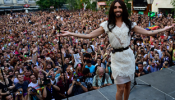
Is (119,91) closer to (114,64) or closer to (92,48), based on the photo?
(114,64)

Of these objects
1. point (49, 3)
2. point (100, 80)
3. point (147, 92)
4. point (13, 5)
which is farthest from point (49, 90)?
point (13, 5)

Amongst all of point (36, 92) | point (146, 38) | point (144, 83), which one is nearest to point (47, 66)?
point (36, 92)

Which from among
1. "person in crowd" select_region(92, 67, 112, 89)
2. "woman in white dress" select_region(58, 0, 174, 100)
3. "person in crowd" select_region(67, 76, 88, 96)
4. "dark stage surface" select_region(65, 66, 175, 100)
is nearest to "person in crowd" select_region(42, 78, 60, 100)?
"person in crowd" select_region(67, 76, 88, 96)

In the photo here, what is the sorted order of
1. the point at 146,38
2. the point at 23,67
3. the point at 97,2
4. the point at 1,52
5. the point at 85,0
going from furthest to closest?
the point at 97,2, the point at 85,0, the point at 146,38, the point at 1,52, the point at 23,67

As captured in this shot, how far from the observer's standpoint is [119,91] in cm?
197

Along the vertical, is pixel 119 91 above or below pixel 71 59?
above

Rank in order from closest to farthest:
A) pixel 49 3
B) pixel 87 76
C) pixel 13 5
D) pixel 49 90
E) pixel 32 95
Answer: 1. pixel 32 95
2. pixel 49 90
3. pixel 87 76
4. pixel 49 3
5. pixel 13 5

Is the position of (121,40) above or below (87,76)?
above

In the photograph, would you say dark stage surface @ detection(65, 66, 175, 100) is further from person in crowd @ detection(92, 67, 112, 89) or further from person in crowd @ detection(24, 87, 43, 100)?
person in crowd @ detection(24, 87, 43, 100)

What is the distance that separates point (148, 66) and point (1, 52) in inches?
255

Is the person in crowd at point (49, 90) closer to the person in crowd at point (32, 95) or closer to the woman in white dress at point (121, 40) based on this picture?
the person in crowd at point (32, 95)

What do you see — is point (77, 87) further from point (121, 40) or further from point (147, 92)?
point (121, 40)

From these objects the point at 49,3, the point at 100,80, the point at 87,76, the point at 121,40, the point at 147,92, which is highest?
the point at 49,3

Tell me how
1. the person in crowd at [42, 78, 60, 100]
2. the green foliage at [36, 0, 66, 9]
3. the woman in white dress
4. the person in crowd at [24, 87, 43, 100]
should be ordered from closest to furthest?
1. the woman in white dress
2. the person in crowd at [24, 87, 43, 100]
3. the person in crowd at [42, 78, 60, 100]
4. the green foliage at [36, 0, 66, 9]
